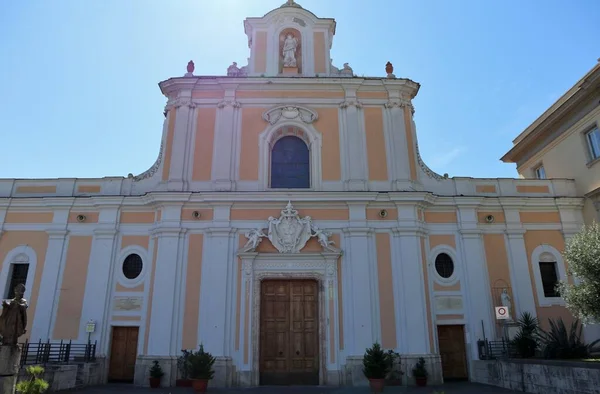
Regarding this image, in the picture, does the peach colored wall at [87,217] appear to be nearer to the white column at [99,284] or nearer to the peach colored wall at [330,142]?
the white column at [99,284]

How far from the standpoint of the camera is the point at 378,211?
16016mm

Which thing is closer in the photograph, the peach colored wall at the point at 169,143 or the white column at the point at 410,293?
the white column at the point at 410,293

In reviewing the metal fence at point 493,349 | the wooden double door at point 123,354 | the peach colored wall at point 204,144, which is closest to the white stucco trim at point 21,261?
the wooden double door at point 123,354

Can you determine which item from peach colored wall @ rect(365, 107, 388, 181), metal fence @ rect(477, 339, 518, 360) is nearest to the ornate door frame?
peach colored wall @ rect(365, 107, 388, 181)

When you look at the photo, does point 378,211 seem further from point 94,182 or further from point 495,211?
point 94,182

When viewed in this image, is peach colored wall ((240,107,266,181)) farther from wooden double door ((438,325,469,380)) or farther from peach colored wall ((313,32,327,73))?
wooden double door ((438,325,469,380))

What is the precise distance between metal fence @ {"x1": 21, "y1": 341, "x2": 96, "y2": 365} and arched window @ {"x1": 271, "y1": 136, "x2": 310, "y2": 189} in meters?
8.47

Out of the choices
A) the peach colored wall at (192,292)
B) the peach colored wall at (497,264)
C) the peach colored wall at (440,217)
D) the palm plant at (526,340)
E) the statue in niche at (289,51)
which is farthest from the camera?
the statue in niche at (289,51)

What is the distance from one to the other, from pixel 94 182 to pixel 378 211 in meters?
11.0

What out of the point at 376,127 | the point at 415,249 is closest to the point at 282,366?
the point at 415,249

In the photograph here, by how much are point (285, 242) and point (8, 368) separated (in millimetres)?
8560

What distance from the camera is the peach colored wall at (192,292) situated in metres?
14.6

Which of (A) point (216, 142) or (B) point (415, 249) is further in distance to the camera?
(A) point (216, 142)

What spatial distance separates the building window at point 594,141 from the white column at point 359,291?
9548mm
